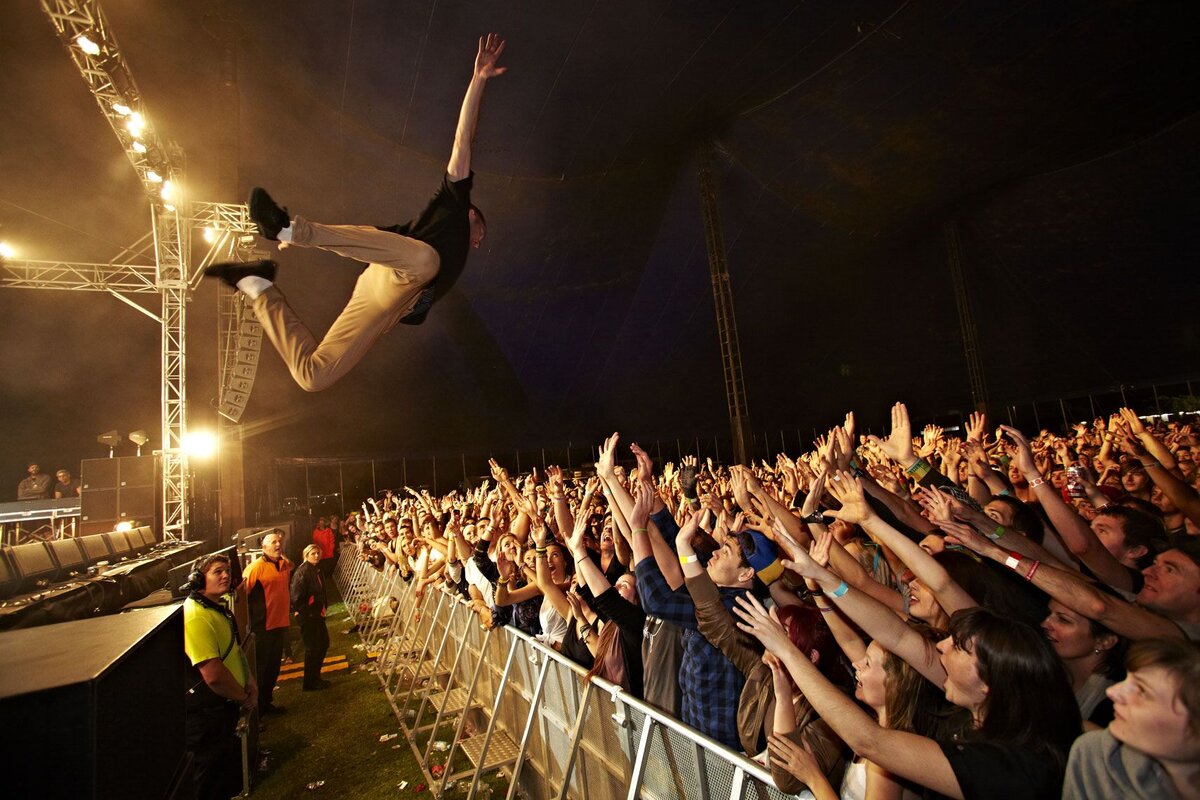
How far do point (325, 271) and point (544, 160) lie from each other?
4.59m

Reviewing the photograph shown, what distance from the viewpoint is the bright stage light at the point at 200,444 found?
31.0ft

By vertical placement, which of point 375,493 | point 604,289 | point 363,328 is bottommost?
point 375,493

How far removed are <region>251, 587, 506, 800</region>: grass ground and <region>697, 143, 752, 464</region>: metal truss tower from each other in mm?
7047

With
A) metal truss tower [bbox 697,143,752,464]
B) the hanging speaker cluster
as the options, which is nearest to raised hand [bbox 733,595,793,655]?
→ the hanging speaker cluster

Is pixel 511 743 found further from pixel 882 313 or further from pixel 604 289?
pixel 882 313

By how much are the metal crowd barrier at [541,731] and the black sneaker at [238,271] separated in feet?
7.26

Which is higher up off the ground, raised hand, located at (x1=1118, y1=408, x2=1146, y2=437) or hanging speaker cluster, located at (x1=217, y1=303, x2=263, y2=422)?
hanging speaker cluster, located at (x1=217, y1=303, x2=263, y2=422)

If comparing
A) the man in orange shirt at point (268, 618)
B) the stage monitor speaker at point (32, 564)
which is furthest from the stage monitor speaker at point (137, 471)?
the man in orange shirt at point (268, 618)

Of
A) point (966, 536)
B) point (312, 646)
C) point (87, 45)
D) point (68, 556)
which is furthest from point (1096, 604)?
point (87, 45)

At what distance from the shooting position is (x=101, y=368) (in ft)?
38.4

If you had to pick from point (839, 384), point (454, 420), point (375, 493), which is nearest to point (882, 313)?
point (839, 384)

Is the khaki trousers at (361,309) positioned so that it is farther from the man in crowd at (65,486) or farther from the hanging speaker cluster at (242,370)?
the man in crowd at (65,486)

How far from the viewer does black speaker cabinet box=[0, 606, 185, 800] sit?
742 millimetres

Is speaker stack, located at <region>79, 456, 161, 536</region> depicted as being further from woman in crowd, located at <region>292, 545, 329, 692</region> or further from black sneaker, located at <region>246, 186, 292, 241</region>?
black sneaker, located at <region>246, 186, 292, 241</region>
